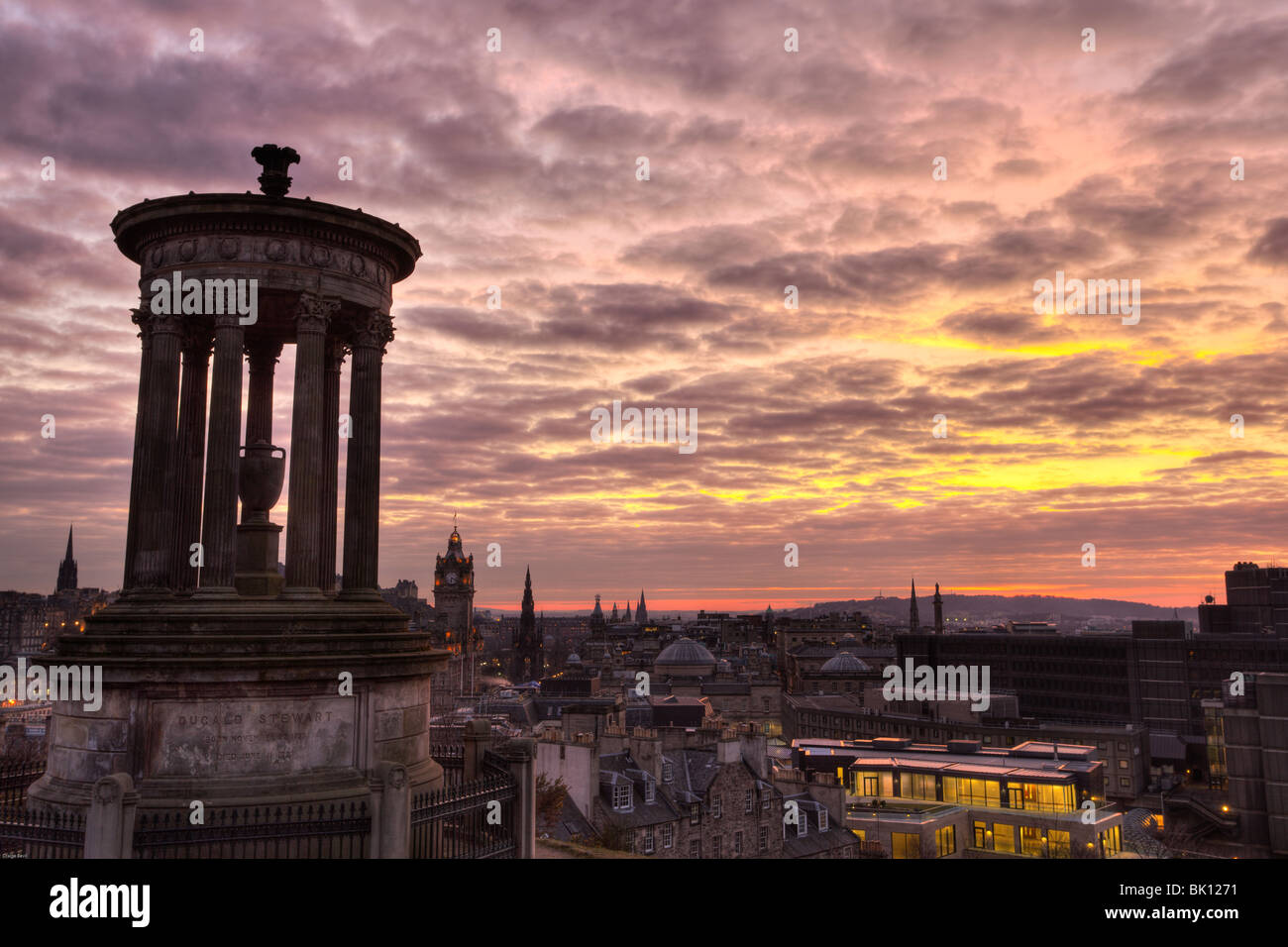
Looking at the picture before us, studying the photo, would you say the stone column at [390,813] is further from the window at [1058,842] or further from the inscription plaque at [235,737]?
the window at [1058,842]

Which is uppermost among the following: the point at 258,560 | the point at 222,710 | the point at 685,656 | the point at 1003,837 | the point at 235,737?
the point at 258,560

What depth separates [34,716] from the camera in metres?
132

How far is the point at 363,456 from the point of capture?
67.7ft

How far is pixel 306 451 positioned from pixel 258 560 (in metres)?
2.40

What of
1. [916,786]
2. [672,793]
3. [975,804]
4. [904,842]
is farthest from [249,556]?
[916,786]

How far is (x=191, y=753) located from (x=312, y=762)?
1.99 metres

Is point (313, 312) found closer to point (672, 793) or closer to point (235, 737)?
point (235, 737)

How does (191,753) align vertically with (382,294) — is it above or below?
below

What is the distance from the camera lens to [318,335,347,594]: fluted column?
20781 millimetres
